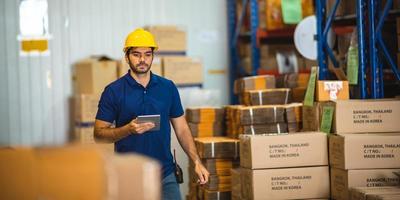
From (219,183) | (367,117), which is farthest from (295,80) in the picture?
(367,117)

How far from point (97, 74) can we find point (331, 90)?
3198 millimetres

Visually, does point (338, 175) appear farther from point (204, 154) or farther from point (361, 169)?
point (204, 154)

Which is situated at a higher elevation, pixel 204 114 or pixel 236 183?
pixel 204 114

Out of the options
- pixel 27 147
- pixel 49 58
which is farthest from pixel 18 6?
pixel 27 147

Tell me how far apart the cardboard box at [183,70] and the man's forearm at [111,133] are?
3.38 m

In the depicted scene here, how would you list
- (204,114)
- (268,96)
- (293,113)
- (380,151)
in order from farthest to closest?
(204,114)
(268,96)
(293,113)
(380,151)

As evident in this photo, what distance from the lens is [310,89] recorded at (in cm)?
596

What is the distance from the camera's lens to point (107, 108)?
496 centimetres

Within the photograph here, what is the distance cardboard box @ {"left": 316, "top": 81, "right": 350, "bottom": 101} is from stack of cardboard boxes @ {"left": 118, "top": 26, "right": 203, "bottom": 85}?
109 inches

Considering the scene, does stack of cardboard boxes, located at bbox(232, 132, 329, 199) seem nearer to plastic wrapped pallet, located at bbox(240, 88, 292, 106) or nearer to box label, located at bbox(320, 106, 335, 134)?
box label, located at bbox(320, 106, 335, 134)

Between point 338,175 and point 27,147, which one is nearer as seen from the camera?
point 27,147

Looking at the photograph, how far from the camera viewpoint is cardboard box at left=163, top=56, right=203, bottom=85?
324 inches

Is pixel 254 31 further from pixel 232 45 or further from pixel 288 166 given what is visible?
pixel 288 166

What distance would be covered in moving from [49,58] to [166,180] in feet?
13.3
